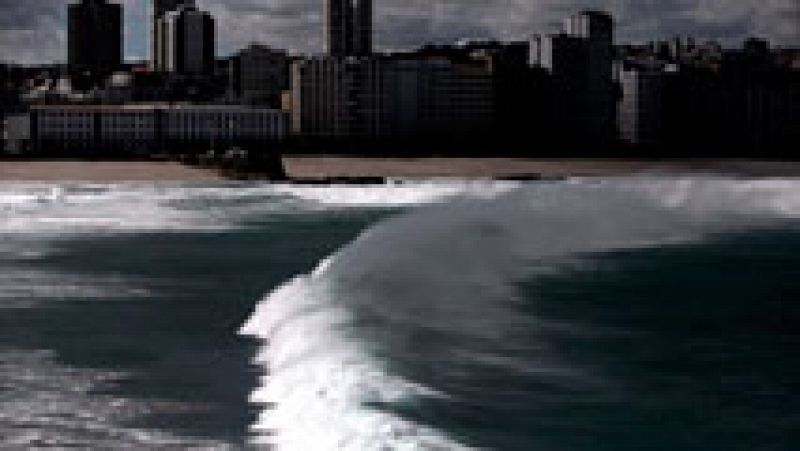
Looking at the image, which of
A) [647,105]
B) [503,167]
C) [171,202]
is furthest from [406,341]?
[647,105]

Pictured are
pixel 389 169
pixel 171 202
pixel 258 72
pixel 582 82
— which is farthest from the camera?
pixel 258 72

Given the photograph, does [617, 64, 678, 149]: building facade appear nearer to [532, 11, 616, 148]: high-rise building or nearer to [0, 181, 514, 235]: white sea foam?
[532, 11, 616, 148]: high-rise building

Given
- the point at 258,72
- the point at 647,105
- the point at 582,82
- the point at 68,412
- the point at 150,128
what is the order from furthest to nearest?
the point at 258,72, the point at 582,82, the point at 647,105, the point at 150,128, the point at 68,412

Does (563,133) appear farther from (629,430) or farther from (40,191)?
(629,430)

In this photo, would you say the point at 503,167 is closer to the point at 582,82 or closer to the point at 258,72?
the point at 582,82

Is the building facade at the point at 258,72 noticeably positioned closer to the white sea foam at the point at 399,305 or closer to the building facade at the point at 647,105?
the building facade at the point at 647,105

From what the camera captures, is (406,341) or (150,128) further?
(150,128)

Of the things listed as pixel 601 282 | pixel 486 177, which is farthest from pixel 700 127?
pixel 601 282
